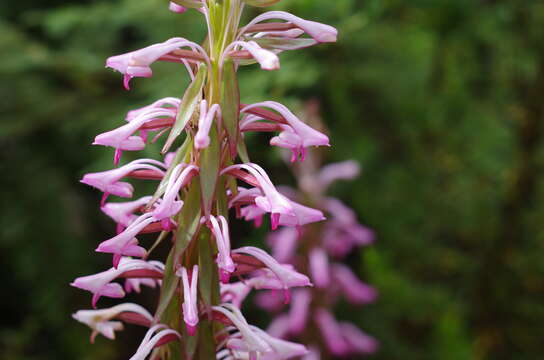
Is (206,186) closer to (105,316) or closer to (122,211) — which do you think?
(122,211)

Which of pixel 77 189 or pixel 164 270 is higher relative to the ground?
pixel 164 270

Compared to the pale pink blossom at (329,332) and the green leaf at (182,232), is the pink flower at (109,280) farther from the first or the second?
the pale pink blossom at (329,332)

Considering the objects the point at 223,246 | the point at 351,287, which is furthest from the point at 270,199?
the point at 351,287

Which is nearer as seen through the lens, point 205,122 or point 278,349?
point 205,122

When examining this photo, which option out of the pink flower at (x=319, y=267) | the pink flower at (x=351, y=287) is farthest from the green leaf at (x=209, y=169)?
the pink flower at (x=351, y=287)

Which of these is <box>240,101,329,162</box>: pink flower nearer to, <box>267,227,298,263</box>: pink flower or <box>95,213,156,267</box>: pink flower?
<box>95,213,156,267</box>: pink flower

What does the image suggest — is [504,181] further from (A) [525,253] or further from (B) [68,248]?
(B) [68,248]

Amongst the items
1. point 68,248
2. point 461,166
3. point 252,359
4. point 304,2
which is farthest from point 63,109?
point 252,359
